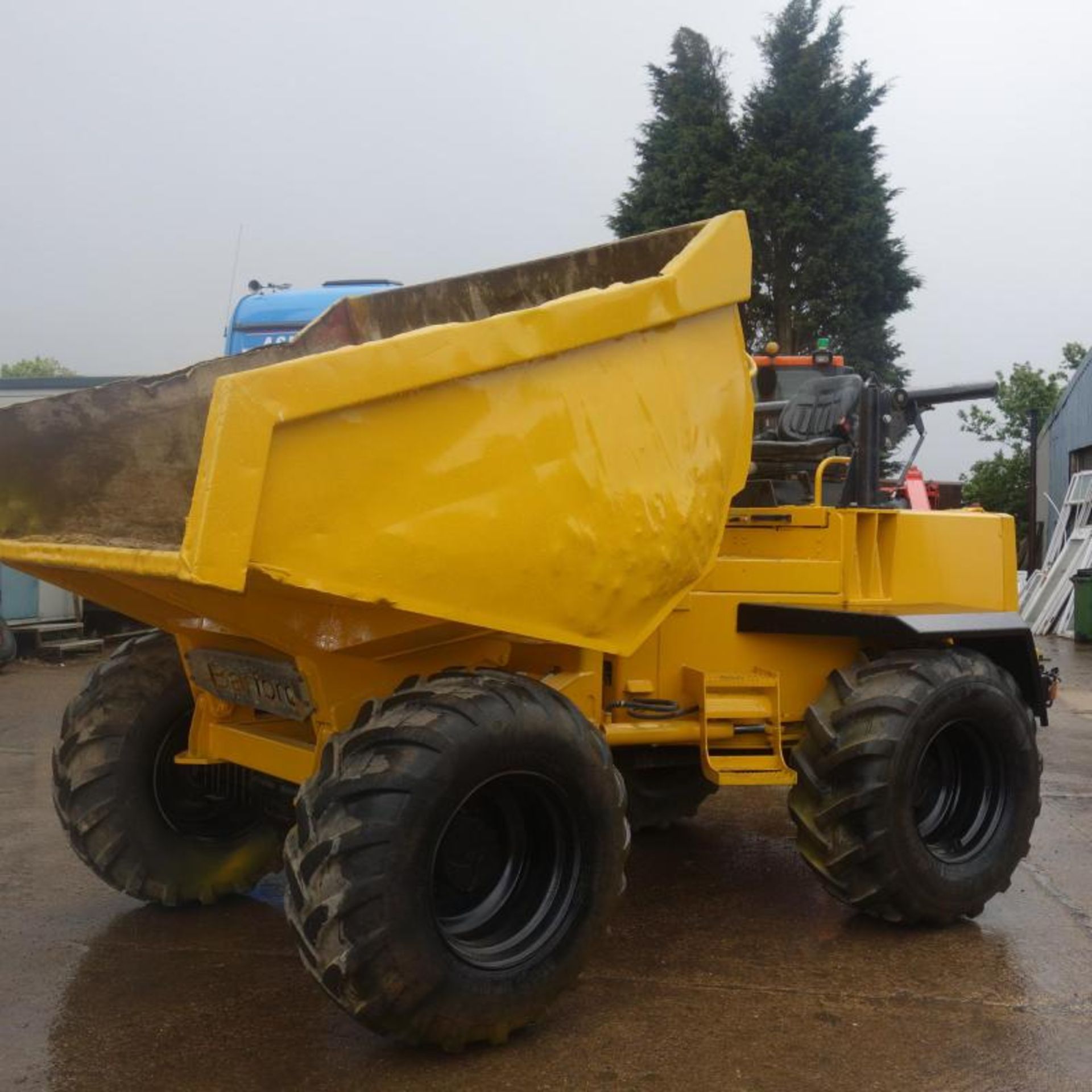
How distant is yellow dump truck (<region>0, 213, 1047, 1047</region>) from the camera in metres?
3.40

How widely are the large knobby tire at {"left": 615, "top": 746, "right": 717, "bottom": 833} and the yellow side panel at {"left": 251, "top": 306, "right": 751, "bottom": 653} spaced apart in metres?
0.96

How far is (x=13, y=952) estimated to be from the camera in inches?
179

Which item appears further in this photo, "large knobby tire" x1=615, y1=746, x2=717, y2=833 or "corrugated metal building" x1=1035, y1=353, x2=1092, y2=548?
"corrugated metal building" x1=1035, y1=353, x2=1092, y2=548

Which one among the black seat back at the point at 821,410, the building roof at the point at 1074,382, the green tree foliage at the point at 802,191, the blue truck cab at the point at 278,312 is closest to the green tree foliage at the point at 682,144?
the green tree foliage at the point at 802,191

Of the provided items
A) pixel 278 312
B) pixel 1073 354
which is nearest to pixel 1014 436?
pixel 1073 354

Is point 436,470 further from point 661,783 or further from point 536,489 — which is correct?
point 661,783

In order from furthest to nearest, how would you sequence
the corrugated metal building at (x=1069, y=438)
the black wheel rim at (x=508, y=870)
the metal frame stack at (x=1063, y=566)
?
the corrugated metal building at (x=1069, y=438), the metal frame stack at (x=1063, y=566), the black wheel rim at (x=508, y=870)

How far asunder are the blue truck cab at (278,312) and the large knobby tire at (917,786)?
7773 millimetres

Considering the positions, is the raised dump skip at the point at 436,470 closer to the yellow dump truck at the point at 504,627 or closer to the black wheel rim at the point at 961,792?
the yellow dump truck at the point at 504,627

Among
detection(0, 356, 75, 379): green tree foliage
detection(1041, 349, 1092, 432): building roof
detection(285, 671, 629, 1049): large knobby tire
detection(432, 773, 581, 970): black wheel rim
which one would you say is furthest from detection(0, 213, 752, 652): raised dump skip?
detection(0, 356, 75, 379): green tree foliage

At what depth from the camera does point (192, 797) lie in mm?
5066

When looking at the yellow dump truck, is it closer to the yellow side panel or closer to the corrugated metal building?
A: the yellow side panel

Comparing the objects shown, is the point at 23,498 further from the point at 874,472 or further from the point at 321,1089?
the point at 874,472

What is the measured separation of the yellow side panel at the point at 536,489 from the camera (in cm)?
333
